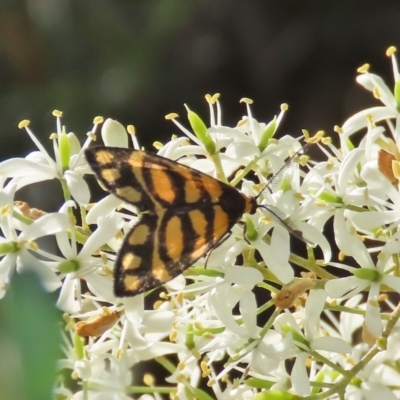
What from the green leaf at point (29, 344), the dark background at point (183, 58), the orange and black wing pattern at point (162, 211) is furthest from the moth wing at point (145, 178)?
the dark background at point (183, 58)

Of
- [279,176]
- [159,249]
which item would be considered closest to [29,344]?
[159,249]

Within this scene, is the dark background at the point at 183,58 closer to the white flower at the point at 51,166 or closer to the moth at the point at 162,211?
the white flower at the point at 51,166

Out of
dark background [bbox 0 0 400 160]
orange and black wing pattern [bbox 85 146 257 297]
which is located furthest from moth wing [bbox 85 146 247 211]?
dark background [bbox 0 0 400 160]

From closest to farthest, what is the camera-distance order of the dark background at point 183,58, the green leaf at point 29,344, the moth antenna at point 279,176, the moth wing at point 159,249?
the green leaf at point 29,344 < the moth wing at point 159,249 < the moth antenna at point 279,176 < the dark background at point 183,58

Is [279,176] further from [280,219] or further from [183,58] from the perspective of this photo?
[183,58]

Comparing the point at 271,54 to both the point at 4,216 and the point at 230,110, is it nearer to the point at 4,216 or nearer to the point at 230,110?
the point at 230,110

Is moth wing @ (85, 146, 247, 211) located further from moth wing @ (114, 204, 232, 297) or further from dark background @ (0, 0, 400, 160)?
dark background @ (0, 0, 400, 160)

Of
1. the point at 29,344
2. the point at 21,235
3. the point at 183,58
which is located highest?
the point at 183,58
